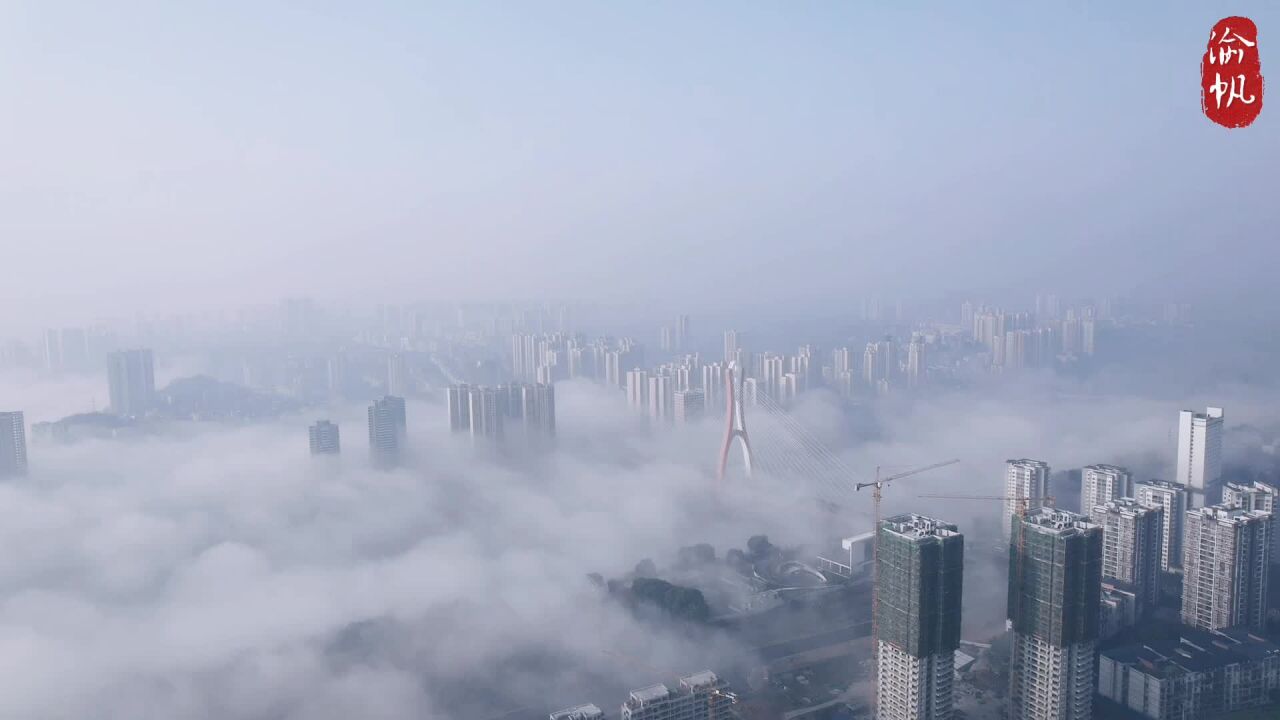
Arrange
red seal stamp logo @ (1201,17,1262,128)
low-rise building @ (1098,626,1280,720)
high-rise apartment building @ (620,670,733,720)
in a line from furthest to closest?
low-rise building @ (1098,626,1280,720), high-rise apartment building @ (620,670,733,720), red seal stamp logo @ (1201,17,1262,128)

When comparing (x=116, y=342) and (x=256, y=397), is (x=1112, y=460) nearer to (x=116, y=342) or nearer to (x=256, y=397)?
(x=256, y=397)

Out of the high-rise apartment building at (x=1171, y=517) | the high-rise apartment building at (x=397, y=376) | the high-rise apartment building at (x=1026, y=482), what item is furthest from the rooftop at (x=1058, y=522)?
the high-rise apartment building at (x=397, y=376)

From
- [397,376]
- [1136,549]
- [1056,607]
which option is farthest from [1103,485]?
[397,376]

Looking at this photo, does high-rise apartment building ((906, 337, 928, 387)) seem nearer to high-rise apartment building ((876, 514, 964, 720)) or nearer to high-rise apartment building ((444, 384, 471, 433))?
high-rise apartment building ((444, 384, 471, 433))

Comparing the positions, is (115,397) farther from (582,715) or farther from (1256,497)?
(1256,497)

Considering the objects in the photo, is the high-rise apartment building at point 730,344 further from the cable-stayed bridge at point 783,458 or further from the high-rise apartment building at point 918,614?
the high-rise apartment building at point 918,614

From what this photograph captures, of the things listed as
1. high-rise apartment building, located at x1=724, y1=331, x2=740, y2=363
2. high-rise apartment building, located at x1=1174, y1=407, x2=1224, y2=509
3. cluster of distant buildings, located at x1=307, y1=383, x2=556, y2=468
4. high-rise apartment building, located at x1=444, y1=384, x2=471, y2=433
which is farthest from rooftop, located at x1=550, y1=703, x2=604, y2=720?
high-rise apartment building, located at x1=1174, y1=407, x2=1224, y2=509
